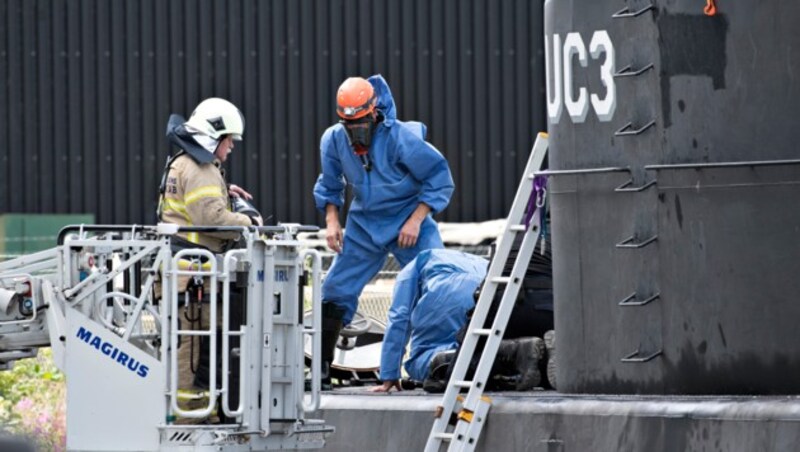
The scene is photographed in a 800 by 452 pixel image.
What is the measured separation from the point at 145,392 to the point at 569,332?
2.07 meters

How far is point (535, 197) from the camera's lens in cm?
888

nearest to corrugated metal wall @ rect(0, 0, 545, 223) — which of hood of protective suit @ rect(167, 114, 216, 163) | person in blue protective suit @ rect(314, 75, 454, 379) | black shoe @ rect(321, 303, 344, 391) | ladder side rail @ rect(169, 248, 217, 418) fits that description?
person in blue protective suit @ rect(314, 75, 454, 379)

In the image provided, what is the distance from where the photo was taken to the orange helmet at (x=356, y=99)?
35.8 ft

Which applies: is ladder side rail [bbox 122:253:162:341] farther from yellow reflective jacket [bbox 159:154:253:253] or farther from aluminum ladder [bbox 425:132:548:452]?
aluminum ladder [bbox 425:132:548:452]

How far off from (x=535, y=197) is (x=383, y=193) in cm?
243

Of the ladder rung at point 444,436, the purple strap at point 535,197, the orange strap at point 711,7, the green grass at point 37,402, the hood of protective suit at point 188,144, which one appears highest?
the orange strap at point 711,7

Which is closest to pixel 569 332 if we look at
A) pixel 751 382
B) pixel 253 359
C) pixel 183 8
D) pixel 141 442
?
pixel 751 382

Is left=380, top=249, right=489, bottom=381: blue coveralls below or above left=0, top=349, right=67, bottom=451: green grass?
above

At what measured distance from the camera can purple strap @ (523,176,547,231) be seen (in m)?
8.77

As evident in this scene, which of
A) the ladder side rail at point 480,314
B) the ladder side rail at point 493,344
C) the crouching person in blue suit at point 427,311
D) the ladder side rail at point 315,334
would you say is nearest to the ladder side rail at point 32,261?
the ladder side rail at point 315,334

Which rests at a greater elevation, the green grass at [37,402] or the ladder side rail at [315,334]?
the ladder side rail at [315,334]

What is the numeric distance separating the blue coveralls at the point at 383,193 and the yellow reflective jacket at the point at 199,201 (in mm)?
978

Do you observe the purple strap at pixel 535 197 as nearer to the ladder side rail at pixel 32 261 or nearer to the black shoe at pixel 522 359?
the black shoe at pixel 522 359

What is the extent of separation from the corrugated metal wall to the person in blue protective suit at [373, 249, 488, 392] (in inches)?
616
